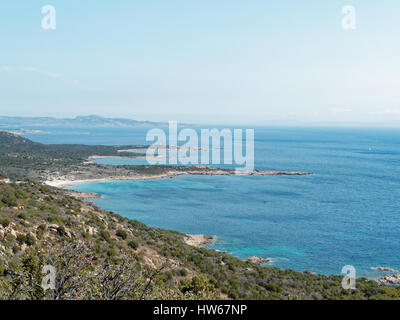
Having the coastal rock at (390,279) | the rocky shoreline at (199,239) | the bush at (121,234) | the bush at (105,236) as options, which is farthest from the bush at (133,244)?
the coastal rock at (390,279)

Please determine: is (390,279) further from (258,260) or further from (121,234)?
(121,234)

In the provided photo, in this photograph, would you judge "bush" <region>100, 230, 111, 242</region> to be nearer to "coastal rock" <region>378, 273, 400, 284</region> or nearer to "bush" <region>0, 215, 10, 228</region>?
"bush" <region>0, 215, 10, 228</region>

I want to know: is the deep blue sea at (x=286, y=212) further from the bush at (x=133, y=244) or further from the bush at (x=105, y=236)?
the bush at (x=105, y=236)

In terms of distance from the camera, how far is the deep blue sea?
34.2 m

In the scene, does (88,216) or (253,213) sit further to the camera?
(253,213)

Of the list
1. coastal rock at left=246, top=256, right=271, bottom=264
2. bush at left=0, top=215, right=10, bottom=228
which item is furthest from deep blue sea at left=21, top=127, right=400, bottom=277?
bush at left=0, top=215, right=10, bottom=228

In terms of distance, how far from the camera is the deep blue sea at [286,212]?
34219mm
